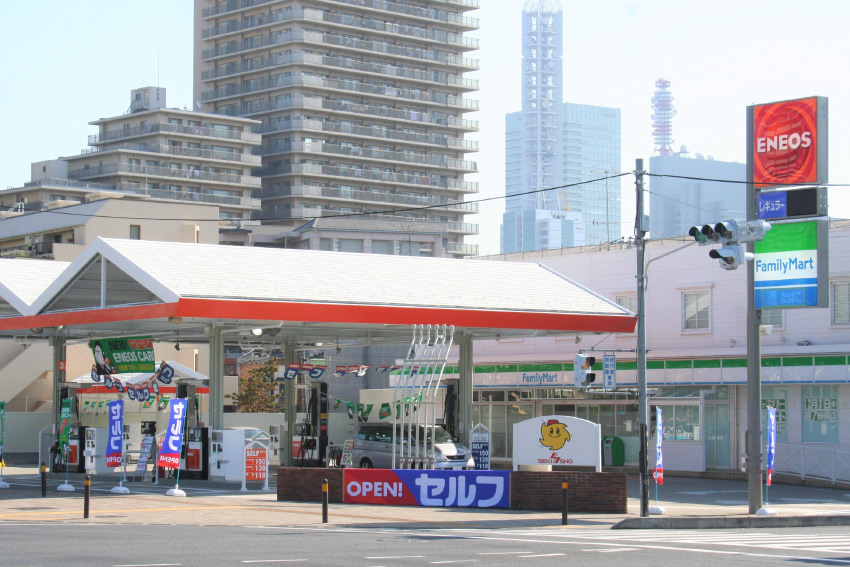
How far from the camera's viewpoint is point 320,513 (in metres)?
22.7

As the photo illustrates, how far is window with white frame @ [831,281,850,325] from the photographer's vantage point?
117 ft

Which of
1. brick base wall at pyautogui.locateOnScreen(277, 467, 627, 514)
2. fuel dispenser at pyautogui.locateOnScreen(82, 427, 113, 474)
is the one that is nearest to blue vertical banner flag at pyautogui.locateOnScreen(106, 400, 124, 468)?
fuel dispenser at pyautogui.locateOnScreen(82, 427, 113, 474)

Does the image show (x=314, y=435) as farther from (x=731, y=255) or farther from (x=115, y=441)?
(x=731, y=255)

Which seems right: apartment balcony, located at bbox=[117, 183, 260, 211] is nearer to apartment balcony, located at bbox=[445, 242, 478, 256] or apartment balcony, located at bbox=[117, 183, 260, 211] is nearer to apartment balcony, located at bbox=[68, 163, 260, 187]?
apartment balcony, located at bbox=[68, 163, 260, 187]

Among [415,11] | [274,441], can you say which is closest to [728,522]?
[274,441]

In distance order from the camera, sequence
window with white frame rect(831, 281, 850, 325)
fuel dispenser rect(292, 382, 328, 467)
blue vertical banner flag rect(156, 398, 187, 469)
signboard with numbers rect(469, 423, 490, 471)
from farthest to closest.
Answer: fuel dispenser rect(292, 382, 328, 467) → window with white frame rect(831, 281, 850, 325) → signboard with numbers rect(469, 423, 490, 471) → blue vertical banner flag rect(156, 398, 187, 469)

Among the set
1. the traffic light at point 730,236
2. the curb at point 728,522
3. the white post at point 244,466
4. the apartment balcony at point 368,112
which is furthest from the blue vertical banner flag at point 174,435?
the apartment balcony at point 368,112

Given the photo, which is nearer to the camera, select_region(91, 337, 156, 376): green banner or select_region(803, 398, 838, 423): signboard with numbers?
select_region(91, 337, 156, 376): green banner

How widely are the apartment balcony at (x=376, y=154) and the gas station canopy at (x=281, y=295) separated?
261 feet

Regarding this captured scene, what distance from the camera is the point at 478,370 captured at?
4556 centimetres

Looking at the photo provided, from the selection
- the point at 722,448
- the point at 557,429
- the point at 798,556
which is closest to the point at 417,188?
the point at 722,448

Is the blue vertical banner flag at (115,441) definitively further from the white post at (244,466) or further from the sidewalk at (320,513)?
the white post at (244,466)

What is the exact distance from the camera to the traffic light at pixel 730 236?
70.6 ft

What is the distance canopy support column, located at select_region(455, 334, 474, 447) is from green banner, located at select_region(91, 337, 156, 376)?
8.96 meters
